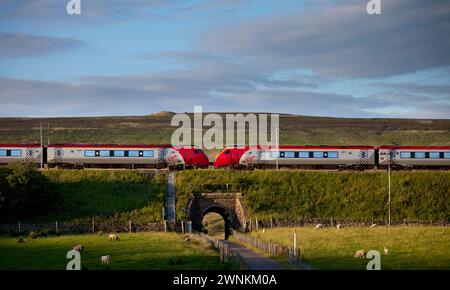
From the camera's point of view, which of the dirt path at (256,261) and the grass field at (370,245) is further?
the grass field at (370,245)

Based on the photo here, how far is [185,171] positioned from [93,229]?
58.5 ft

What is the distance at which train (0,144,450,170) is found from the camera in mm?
89938

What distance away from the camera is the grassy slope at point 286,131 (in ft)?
513

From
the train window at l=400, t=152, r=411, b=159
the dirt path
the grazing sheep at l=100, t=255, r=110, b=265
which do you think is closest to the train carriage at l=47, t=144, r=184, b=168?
the train window at l=400, t=152, r=411, b=159

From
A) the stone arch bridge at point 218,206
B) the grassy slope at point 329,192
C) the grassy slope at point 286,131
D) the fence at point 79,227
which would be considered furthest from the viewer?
the grassy slope at point 286,131

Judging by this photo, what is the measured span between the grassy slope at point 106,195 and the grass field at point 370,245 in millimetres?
13718

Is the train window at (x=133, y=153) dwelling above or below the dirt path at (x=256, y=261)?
above

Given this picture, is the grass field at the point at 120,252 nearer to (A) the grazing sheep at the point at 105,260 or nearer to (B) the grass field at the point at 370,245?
(A) the grazing sheep at the point at 105,260

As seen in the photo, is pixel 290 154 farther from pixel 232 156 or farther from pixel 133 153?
pixel 133 153

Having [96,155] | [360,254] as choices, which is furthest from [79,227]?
[360,254]

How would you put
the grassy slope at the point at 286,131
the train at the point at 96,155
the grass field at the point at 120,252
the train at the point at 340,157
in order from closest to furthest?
the grass field at the point at 120,252 → the train at the point at 96,155 → the train at the point at 340,157 → the grassy slope at the point at 286,131

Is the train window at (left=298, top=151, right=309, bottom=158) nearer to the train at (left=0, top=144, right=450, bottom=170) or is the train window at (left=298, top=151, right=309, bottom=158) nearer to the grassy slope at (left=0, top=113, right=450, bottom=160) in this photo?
the train at (left=0, top=144, right=450, bottom=170)

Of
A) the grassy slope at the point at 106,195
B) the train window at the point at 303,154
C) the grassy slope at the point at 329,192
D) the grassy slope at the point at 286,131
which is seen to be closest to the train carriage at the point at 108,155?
the grassy slope at the point at 106,195
